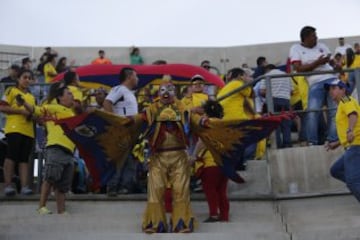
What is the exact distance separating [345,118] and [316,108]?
1.88 m

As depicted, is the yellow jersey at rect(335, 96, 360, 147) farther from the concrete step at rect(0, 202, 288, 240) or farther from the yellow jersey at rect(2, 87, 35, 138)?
the yellow jersey at rect(2, 87, 35, 138)

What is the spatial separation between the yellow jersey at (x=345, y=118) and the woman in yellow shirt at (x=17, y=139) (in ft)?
12.8

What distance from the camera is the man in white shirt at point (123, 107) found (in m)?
10.9

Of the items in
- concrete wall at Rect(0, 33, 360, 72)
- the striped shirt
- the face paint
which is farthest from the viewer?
concrete wall at Rect(0, 33, 360, 72)

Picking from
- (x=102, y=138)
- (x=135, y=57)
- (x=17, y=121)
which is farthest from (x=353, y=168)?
(x=135, y=57)

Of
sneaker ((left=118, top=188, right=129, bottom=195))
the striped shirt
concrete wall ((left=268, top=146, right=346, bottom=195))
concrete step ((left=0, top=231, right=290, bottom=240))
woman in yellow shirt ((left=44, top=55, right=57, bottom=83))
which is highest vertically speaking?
woman in yellow shirt ((left=44, top=55, right=57, bottom=83))

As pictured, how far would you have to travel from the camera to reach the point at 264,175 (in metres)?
11.2

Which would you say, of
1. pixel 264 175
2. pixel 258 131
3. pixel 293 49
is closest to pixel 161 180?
pixel 258 131

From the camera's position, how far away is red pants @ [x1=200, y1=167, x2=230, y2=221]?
9859mm

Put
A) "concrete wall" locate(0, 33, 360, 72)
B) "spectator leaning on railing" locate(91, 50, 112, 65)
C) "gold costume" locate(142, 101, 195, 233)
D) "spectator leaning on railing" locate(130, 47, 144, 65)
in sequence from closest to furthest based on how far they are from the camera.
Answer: "gold costume" locate(142, 101, 195, 233)
"spectator leaning on railing" locate(91, 50, 112, 65)
"spectator leaning on railing" locate(130, 47, 144, 65)
"concrete wall" locate(0, 33, 360, 72)

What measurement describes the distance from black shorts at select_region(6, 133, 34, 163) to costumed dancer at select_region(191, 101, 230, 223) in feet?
7.64

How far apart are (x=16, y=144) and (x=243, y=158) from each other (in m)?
3.03

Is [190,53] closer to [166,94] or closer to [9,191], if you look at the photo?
[9,191]

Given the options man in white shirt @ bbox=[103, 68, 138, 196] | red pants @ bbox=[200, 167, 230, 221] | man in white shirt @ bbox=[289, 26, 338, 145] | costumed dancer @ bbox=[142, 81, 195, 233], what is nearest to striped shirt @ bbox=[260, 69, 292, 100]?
man in white shirt @ bbox=[289, 26, 338, 145]
